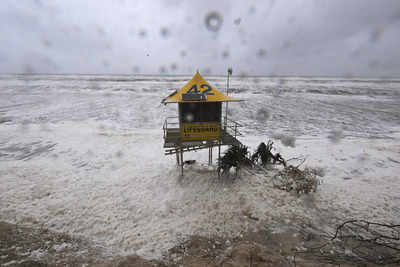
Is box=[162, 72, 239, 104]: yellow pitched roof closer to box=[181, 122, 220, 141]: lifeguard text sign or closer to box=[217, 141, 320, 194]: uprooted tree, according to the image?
box=[181, 122, 220, 141]: lifeguard text sign

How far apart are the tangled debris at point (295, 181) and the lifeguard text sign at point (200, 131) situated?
369cm

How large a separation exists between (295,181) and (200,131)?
5.03 m

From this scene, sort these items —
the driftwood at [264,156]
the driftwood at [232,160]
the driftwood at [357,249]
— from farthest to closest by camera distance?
the driftwood at [264,156]
the driftwood at [232,160]
the driftwood at [357,249]

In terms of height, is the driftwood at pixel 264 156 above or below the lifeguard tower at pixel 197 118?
below

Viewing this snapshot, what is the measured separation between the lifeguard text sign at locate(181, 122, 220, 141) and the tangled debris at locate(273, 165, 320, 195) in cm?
369

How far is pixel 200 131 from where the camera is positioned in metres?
8.51

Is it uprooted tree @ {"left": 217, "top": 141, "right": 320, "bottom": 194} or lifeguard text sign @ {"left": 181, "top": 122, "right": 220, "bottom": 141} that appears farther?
lifeguard text sign @ {"left": 181, "top": 122, "right": 220, "bottom": 141}

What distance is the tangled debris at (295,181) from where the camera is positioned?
26.3ft

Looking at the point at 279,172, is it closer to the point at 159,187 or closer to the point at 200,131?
the point at 200,131

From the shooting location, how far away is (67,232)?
6.30 m

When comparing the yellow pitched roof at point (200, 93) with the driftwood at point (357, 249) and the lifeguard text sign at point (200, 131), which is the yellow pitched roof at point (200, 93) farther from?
the driftwood at point (357, 249)

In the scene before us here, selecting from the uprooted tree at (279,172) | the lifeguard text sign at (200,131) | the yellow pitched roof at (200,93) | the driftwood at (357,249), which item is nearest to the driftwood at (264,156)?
the uprooted tree at (279,172)

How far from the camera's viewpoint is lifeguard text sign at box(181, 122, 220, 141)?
27.6 ft

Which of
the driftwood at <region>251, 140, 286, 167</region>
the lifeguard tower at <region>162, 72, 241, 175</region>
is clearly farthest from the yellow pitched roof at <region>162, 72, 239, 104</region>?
the driftwood at <region>251, 140, 286, 167</region>
